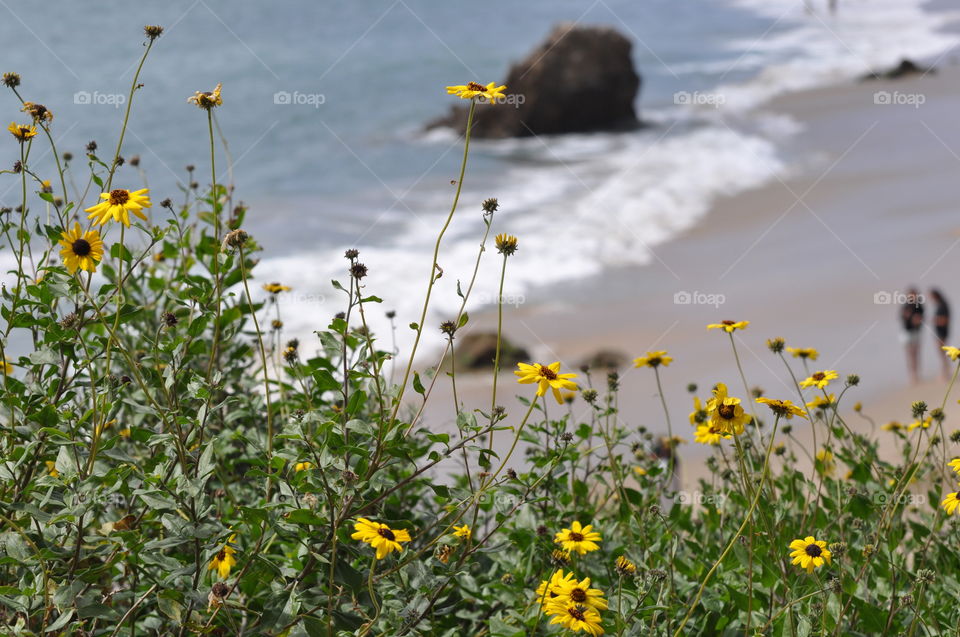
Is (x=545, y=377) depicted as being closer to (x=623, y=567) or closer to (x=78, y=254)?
(x=623, y=567)

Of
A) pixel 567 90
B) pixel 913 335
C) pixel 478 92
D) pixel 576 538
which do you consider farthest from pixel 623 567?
pixel 567 90

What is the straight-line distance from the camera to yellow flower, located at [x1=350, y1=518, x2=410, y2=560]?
78.5 inches

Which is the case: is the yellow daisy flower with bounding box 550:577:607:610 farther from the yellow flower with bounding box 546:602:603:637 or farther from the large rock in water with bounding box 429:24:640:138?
the large rock in water with bounding box 429:24:640:138

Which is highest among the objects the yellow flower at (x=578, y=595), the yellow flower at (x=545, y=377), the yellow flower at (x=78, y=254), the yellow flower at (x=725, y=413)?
the yellow flower at (x=78, y=254)

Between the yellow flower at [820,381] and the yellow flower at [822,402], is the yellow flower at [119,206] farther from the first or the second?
the yellow flower at [822,402]

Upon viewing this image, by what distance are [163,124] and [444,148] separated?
18.7ft

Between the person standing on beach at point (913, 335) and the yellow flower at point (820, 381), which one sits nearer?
the yellow flower at point (820, 381)

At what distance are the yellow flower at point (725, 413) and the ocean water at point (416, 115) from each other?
24.8 ft

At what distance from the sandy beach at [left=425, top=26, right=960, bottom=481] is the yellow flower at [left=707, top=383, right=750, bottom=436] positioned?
4611 millimetres

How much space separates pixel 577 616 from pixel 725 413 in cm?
56

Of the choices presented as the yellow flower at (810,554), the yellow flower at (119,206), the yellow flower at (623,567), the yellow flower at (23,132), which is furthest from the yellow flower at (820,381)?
the yellow flower at (23,132)

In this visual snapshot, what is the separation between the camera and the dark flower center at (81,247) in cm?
219

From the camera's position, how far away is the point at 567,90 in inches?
749

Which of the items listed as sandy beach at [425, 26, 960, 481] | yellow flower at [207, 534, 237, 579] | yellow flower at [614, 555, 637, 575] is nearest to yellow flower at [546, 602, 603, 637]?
yellow flower at [614, 555, 637, 575]
